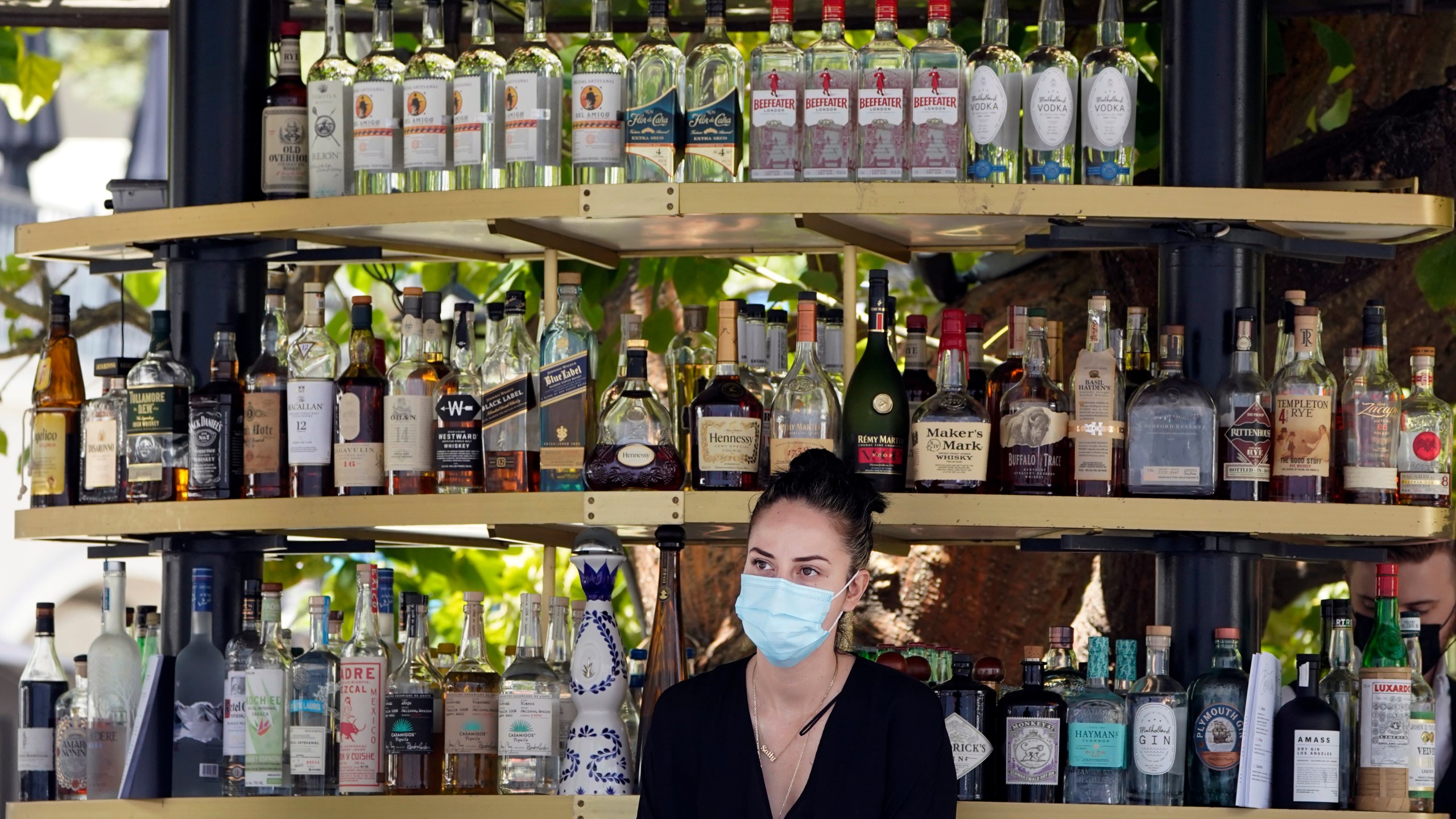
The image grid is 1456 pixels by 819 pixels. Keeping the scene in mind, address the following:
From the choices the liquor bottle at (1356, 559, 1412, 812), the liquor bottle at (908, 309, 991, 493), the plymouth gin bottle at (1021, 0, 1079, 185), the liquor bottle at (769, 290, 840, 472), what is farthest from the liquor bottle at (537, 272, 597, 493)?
the liquor bottle at (1356, 559, 1412, 812)

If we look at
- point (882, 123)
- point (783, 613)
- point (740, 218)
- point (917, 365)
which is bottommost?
point (783, 613)

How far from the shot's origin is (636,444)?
2396 mm

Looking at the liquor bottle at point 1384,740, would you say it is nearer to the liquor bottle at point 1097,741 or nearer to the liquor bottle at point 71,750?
the liquor bottle at point 1097,741

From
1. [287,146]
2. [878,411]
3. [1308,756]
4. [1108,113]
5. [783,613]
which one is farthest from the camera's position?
[287,146]

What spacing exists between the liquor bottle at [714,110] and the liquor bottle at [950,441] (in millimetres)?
401

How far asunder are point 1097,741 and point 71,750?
1.58 metres

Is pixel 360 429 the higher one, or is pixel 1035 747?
pixel 360 429

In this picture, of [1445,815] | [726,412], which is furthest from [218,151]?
[1445,815]

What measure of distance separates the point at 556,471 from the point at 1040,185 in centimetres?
82

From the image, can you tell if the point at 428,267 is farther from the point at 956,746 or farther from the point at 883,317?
the point at 956,746

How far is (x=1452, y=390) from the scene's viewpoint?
3703mm

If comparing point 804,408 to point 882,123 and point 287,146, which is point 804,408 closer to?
point 882,123

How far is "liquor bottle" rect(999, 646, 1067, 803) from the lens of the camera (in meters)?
2.32

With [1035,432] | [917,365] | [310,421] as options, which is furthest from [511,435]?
[1035,432]
